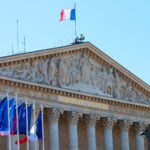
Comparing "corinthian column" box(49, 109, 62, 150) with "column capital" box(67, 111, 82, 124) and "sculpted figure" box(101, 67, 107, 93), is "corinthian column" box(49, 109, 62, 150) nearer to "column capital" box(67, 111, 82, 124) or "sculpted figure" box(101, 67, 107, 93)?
"column capital" box(67, 111, 82, 124)

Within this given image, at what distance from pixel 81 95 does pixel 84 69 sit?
2.30 meters

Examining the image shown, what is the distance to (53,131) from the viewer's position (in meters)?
46.6

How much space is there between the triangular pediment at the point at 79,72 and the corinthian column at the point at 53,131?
223 centimetres


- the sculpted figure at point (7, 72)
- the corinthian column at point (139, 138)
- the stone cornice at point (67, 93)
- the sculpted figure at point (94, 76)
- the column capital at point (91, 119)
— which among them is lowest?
the corinthian column at point (139, 138)

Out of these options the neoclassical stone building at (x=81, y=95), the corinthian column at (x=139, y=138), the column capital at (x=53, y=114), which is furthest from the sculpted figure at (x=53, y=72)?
the corinthian column at (x=139, y=138)

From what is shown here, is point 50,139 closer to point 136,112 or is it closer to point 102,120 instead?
point 102,120

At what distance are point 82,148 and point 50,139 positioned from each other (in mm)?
6228

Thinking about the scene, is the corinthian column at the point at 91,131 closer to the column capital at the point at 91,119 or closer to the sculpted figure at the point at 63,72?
the column capital at the point at 91,119

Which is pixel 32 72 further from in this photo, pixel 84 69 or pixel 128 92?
pixel 128 92

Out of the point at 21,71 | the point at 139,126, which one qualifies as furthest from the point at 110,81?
the point at 21,71

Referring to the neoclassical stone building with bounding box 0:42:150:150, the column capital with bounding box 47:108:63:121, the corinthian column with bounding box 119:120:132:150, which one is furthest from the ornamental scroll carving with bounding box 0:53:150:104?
the corinthian column with bounding box 119:120:132:150

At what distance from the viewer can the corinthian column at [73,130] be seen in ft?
159

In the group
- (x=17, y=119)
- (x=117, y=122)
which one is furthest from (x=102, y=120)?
(x=17, y=119)

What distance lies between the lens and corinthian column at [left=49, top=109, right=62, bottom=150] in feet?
153
